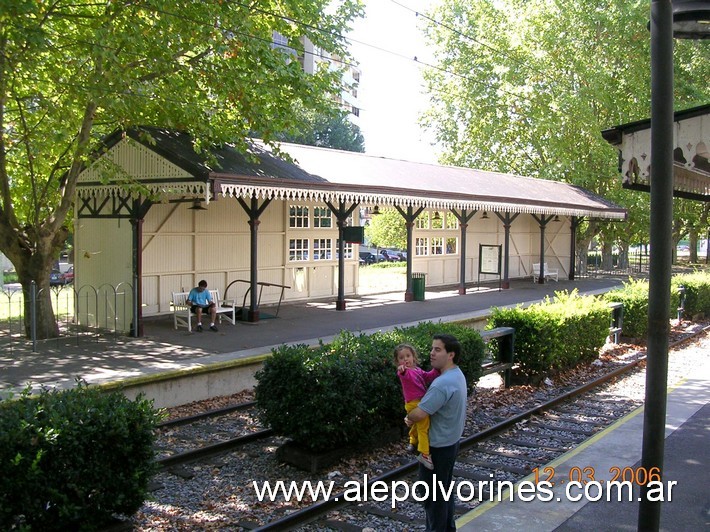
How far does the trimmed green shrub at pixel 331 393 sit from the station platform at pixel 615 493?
168 centimetres

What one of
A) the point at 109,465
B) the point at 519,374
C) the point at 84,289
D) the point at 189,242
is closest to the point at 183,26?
the point at 189,242

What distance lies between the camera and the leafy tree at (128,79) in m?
11.5

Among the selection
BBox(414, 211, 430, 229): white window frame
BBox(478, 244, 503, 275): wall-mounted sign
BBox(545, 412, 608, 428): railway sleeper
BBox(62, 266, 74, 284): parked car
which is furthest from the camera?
BBox(62, 266, 74, 284): parked car

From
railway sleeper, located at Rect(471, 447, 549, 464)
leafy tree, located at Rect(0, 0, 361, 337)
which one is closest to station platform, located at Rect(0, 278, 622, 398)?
leafy tree, located at Rect(0, 0, 361, 337)

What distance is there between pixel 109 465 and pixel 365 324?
440 inches

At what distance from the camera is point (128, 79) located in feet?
37.8

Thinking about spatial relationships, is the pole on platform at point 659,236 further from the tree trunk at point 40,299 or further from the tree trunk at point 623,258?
the tree trunk at point 623,258

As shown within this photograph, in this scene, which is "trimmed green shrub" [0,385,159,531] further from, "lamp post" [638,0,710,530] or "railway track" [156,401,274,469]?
"lamp post" [638,0,710,530]

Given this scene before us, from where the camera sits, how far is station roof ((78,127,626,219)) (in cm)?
1351

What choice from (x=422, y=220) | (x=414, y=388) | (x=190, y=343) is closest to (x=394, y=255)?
(x=422, y=220)

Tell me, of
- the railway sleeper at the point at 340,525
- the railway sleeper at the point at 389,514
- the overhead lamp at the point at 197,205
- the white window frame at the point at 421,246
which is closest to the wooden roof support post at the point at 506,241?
the white window frame at the point at 421,246

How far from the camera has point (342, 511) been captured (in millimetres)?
6008

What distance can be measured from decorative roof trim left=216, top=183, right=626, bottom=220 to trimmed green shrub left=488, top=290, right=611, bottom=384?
553cm
